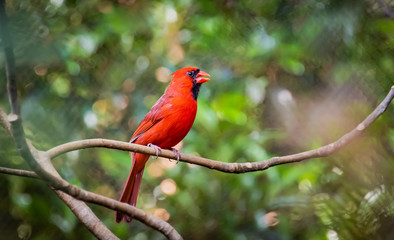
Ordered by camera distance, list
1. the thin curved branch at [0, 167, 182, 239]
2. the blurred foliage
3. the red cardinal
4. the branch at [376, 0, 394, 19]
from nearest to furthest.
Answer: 1. the thin curved branch at [0, 167, 182, 239]
2. the blurred foliage
3. the branch at [376, 0, 394, 19]
4. the red cardinal

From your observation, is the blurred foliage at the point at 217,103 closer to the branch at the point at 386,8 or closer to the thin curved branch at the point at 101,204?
the branch at the point at 386,8

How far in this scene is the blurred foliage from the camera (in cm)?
171

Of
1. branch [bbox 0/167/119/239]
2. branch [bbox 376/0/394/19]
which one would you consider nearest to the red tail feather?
branch [bbox 0/167/119/239]

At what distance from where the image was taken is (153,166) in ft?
9.77

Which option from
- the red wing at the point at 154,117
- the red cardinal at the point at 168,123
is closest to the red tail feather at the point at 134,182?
the red cardinal at the point at 168,123

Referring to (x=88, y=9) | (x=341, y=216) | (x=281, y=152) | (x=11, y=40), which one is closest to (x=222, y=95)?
(x=281, y=152)

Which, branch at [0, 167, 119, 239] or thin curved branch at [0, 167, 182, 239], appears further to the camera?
branch at [0, 167, 119, 239]

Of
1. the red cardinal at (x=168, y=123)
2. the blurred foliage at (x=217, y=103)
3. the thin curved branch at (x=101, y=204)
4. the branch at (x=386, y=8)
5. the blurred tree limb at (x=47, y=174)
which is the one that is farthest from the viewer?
the red cardinal at (x=168, y=123)

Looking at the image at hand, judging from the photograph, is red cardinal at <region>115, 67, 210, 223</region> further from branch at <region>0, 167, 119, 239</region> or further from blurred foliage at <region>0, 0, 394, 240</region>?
branch at <region>0, 167, 119, 239</region>

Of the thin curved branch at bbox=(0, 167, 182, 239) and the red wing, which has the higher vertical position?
the thin curved branch at bbox=(0, 167, 182, 239)

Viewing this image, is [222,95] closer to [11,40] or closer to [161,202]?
[161,202]

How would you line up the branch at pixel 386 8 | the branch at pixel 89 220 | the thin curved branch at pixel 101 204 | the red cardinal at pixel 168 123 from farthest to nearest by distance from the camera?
the red cardinal at pixel 168 123 → the branch at pixel 386 8 → the branch at pixel 89 220 → the thin curved branch at pixel 101 204

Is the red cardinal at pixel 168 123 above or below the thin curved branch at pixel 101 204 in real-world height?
below

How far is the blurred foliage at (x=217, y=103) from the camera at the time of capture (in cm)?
171
